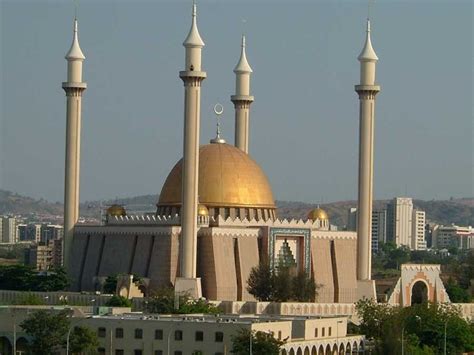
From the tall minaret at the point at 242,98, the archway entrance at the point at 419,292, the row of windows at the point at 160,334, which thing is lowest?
the row of windows at the point at 160,334

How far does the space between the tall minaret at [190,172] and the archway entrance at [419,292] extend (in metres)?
16.5

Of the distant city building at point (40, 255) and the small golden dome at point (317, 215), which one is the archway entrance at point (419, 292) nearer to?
the small golden dome at point (317, 215)

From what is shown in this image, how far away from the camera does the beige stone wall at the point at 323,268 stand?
90250 mm

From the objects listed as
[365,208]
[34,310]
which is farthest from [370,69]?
[34,310]

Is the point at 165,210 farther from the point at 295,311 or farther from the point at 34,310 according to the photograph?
the point at 34,310

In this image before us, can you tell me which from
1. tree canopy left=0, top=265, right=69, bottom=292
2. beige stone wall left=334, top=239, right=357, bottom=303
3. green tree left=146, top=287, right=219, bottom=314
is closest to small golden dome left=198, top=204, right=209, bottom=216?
green tree left=146, top=287, right=219, bottom=314

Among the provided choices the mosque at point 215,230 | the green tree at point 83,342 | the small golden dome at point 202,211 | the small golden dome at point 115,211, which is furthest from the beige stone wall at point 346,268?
Answer: the green tree at point 83,342

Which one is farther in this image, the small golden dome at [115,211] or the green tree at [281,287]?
the small golden dome at [115,211]

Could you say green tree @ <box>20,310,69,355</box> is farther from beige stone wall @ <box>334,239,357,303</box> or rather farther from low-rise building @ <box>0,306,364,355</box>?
beige stone wall @ <box>334,239,357,303</box>

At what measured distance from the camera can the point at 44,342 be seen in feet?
219

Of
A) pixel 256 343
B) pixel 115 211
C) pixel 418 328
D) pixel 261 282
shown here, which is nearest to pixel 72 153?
pixel 115 211

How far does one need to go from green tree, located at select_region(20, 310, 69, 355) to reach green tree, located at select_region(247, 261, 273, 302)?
19667 millimetres

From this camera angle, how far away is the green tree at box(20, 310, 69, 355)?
6675 centimetres

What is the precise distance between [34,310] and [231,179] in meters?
20.9
